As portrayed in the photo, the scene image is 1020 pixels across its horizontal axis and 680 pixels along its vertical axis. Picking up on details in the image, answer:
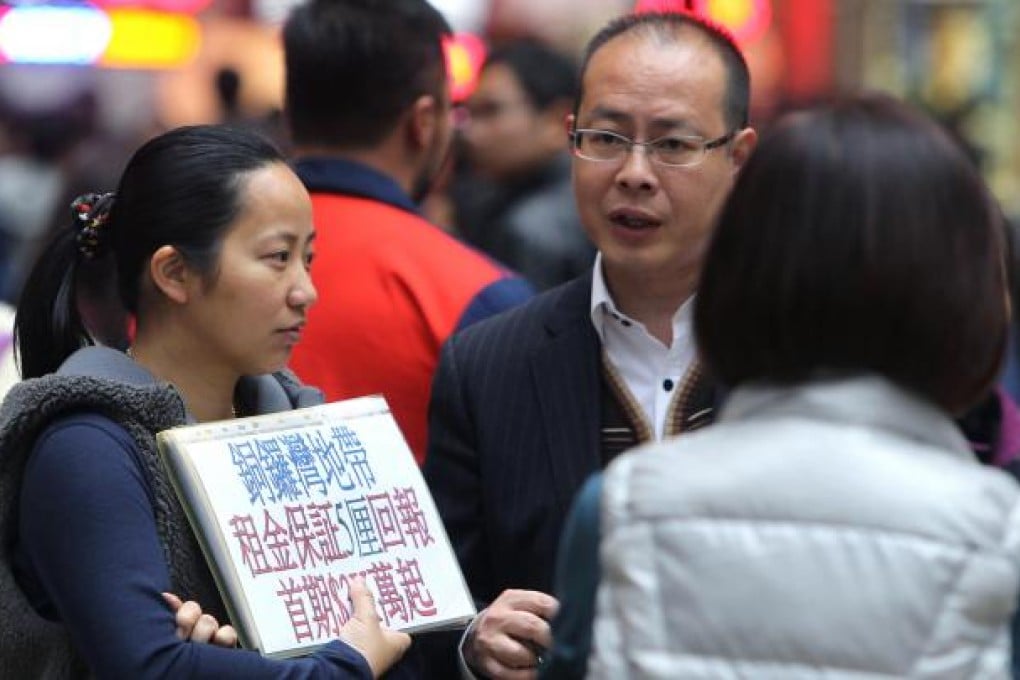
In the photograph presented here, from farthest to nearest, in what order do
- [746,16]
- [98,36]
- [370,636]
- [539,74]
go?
[98,36]
[746,16]
[539,74]
[370,636]

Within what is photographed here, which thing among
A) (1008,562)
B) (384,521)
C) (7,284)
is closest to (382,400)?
(384,521)

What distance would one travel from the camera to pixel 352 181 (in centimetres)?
481

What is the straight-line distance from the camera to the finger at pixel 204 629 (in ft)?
10.5

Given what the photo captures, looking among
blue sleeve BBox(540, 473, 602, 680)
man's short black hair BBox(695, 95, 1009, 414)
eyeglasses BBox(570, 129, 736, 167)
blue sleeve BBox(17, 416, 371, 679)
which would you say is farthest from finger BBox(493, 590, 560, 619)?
eyeglasses BBox(570, 129, 736, 167)

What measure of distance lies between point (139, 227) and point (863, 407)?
4.99ft

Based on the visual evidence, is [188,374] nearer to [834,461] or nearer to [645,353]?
[645,353]

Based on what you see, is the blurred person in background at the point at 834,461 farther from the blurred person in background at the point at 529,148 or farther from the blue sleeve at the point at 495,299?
the blurred person in background at the point at 529,148

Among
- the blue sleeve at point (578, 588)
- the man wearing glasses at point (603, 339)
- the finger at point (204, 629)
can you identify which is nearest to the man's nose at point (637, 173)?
the man wearing glasses at point (603, 339)

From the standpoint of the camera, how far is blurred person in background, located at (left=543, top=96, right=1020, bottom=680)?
97.0 inches

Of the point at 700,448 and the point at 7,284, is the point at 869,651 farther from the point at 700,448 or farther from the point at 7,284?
the point at 7,284

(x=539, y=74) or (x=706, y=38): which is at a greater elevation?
(x=706, y=38)

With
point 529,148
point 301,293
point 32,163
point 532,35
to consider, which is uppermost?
point 301,293

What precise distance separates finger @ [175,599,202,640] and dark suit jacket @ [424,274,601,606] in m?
0.71

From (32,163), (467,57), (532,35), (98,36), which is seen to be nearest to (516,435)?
(32,163)
